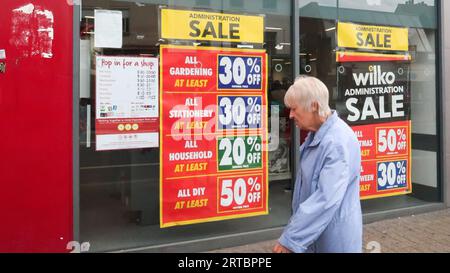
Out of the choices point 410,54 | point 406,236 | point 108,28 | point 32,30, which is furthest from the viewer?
point 410,54

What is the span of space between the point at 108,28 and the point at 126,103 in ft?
2.47

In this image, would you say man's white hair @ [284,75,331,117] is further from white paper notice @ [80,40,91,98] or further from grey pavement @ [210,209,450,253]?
grey pavement @ [210,209,450,253]

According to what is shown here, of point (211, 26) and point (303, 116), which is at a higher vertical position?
point (211, 26)

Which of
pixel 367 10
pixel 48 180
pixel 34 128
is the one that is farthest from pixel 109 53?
pixel 367 10

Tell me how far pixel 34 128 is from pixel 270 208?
2.78m

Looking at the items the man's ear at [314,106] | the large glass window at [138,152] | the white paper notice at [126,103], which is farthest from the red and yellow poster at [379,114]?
the man's ear at [314,106]

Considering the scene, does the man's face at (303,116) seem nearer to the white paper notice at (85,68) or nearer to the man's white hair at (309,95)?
the man's white hair at (309,95)

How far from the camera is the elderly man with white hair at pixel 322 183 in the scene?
2.41 m

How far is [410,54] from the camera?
656cm

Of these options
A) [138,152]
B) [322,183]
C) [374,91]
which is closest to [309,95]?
[322,183]

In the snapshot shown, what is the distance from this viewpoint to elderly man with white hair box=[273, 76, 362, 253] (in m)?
2.41

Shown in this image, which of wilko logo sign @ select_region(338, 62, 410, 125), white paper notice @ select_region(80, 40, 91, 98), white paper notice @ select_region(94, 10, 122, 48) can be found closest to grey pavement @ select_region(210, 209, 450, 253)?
wilko logo sign @ select_region(338, 62, 410, 125)

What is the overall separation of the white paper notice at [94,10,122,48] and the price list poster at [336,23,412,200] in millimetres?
2840

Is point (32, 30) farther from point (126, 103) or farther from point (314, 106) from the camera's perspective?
point (314, 106)
